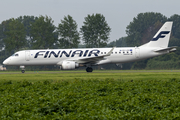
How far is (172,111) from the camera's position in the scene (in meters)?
10.3

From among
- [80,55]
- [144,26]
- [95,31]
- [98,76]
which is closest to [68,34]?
[95,31]

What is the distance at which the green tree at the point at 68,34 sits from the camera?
72.8m

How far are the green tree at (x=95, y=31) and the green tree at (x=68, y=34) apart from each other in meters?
3.63

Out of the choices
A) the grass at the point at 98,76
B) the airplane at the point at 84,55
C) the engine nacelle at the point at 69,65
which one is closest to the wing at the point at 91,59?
the airplane at the point at 84,55

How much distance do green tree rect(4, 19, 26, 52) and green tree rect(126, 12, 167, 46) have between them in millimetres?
54010

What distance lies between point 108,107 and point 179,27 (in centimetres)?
11426

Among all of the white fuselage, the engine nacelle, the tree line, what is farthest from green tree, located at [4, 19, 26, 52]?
the engine nacelle

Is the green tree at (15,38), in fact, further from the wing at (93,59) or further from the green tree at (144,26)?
the green tree at (144,26)

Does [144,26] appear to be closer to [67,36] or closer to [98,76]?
[67,36]

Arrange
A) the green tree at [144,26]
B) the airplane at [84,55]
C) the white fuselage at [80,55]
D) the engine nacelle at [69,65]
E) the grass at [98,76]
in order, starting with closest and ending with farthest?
the grass at [98,76] < the engine nacelle at [69,65] < the airplane at [84,55] < the white fuselage at [80,55] < the green tree at [144,26]

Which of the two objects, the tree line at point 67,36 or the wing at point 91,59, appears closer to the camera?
the wing at point 91,59

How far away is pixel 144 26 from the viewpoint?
124 m

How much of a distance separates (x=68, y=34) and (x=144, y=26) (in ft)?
192

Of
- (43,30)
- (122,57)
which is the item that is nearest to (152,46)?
(122,57)
